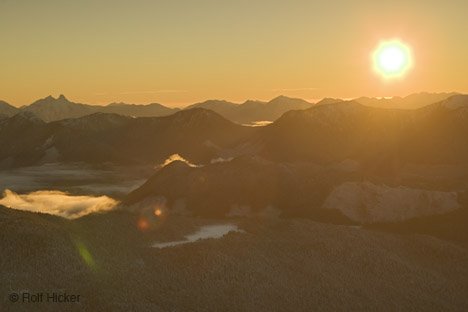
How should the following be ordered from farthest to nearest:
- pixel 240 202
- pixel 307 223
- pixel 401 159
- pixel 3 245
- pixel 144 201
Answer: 1. pixel 401 159
2. pixel 144 201
3. pixel 240 202
4. pixel 307 223
5. pixel 3 245

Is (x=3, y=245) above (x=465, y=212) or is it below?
above

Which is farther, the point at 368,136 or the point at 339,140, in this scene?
the point at 339,140

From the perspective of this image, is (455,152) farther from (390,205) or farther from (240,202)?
(240,202)

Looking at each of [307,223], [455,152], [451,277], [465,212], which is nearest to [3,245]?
[307,223]

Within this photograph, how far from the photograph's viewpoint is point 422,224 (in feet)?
222

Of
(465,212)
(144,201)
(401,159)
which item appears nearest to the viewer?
(465,212)

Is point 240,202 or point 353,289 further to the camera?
point 240,202

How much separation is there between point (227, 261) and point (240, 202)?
33.2 meters

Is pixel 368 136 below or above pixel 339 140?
above

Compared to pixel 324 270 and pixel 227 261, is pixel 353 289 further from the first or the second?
pixel 227 261

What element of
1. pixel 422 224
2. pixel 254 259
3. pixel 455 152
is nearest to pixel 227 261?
pixel 254 259

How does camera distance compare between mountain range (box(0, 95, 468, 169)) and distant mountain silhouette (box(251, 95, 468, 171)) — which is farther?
mountain range (box(0, 95, 468, 169))

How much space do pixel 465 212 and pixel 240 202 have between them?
3087 centimetres

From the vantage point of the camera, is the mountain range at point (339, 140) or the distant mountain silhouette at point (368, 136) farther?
the mountain range at point (339, 140)
